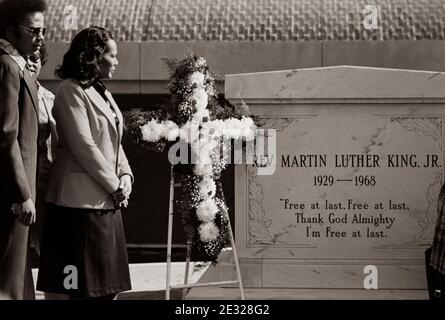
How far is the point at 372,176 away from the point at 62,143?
266 cm

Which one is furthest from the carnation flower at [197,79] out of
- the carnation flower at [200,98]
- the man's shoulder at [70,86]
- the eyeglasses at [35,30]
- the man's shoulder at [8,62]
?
the man's shoulder at [8,62]

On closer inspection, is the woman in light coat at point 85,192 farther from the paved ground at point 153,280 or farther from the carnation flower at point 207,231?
the paved ground at point 153,280

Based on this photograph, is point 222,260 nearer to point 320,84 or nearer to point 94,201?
point 320,84

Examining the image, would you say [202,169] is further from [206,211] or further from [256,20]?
[256,20]

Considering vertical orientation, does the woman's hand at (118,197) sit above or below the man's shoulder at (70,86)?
below

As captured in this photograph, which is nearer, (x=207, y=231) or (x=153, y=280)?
(x=207, y=231)

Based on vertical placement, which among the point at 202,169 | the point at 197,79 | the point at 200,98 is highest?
the point at 197,79

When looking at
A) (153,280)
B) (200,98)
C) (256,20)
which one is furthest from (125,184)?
(256,20)

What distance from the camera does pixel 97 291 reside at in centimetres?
432

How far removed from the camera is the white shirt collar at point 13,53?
162 inches

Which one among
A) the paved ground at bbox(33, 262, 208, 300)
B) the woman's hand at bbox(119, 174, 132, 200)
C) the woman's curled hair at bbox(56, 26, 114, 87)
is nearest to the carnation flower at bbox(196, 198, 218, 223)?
the paved ground at bbox(33, 262, 208, 300)

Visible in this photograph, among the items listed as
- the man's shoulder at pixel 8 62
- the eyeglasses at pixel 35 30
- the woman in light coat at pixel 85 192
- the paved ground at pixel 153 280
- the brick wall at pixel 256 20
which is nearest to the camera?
the man's shoulder at pixel 8 62

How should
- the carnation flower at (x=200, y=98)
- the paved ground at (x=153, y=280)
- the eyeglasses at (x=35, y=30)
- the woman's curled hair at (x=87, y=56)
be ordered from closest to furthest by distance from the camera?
the eyeglasses at (x=35, y=30) → the woman's curled hair at (x=87, y=56) → the carnation flower at (x=200, y=98) → the paved ground at (x=153, y=280)

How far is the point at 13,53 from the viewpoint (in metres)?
4.15
